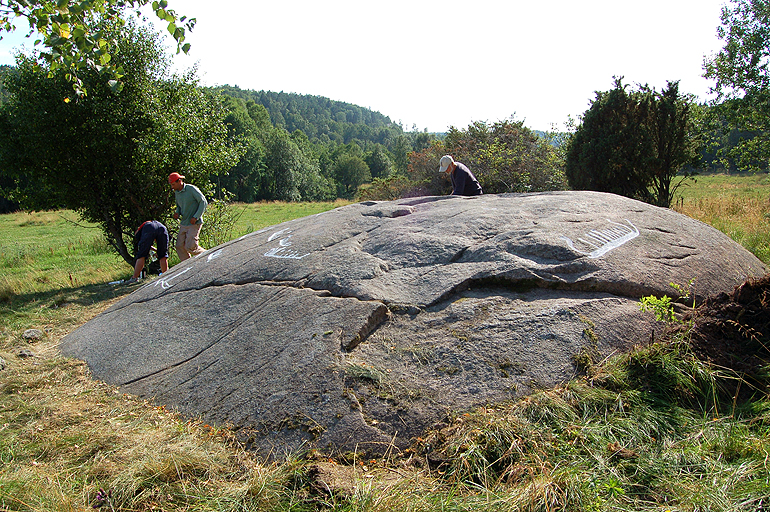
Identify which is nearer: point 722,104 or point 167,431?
point 167,431

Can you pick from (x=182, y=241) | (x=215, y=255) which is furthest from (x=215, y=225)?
(x=215, y=255)

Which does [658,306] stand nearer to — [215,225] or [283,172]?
[215,225]

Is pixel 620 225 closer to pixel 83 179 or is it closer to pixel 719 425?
pixel 719 425

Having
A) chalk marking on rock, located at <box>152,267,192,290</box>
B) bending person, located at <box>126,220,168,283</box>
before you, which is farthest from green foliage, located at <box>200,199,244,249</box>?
chalk marking on rock, located at <box>152,267,192,290</box>

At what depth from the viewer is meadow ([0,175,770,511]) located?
2227mm

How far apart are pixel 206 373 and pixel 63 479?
1.24 m

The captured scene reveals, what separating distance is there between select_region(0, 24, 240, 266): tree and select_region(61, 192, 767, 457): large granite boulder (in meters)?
5.66

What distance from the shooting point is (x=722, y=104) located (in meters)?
14.2

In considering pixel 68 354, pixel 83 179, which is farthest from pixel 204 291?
pixel 83 179

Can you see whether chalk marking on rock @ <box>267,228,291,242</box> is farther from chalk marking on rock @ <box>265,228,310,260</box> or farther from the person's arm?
the person's arm

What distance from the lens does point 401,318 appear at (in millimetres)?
3770

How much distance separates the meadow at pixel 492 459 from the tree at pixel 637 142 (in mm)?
9844

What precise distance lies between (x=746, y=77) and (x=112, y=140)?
1738 centimetres

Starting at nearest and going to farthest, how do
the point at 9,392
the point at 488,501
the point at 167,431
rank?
the point at 488,501, the point at 167,431, the point at 9,392
